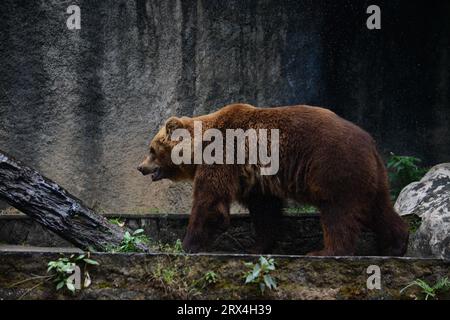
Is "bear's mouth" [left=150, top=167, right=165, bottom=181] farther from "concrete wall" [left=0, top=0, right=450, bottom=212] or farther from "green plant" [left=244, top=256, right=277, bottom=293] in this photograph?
"green plant" [left=244, top=256, right=277, bottom=293]

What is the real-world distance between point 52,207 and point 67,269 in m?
0.94

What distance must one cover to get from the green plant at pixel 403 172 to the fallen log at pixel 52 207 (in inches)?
176

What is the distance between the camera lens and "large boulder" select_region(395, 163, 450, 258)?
6766mm

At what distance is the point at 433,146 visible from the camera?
33.5 ft

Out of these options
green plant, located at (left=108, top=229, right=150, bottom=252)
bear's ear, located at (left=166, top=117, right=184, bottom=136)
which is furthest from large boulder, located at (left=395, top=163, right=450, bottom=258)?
green plant, located at (left=108, top=229, right=150, bottom=252)

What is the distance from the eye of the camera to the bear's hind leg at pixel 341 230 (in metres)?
6.68

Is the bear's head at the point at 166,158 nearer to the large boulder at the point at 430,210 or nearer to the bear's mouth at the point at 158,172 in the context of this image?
the bear's mouth at the point at 158,172

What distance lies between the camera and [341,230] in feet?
21.9

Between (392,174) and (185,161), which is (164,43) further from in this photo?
(392,174)

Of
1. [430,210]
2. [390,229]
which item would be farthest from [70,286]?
[430,210]

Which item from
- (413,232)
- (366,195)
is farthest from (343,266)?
(413,232)

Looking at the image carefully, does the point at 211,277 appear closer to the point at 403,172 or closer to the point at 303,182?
the point at 303,182

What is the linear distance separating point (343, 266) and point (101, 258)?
1.64 m

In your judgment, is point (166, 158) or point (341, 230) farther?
point (166, 158)
